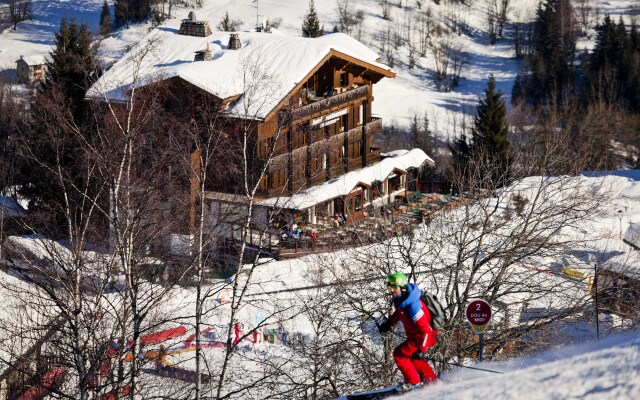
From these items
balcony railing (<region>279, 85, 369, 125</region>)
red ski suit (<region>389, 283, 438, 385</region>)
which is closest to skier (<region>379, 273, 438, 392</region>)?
red ski suit (<region>389, 283, 438, 385</region>)

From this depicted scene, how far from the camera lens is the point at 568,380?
9.59 meters

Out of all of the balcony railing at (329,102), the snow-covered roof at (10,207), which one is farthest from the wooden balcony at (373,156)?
the snow-covered roof at (10,207)

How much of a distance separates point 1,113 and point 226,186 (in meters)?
25.9

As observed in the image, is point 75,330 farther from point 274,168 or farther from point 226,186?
point 274,168

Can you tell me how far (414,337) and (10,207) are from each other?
2810 cm

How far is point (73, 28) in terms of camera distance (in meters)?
41.1

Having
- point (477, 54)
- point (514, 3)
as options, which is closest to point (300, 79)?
point (477, 54)

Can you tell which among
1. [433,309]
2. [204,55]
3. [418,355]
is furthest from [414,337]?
[204,55]

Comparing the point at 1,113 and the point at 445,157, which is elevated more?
the point at 1,113

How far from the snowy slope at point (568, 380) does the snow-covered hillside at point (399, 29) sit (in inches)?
2477

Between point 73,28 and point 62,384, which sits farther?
point 73,28

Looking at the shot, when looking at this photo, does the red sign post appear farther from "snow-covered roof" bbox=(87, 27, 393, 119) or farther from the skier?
"snow-covered roof" bbox=(87, 27, 393, 119)

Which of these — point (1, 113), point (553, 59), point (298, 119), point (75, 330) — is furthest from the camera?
point (553, 59)

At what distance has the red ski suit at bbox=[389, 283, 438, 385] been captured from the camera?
11.5 metres
